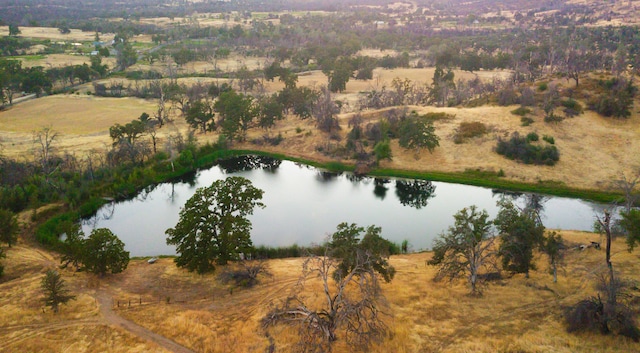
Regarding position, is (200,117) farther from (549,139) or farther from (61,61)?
(61,61)

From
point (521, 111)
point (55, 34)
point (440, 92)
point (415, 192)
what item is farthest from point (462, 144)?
point (55, 34)

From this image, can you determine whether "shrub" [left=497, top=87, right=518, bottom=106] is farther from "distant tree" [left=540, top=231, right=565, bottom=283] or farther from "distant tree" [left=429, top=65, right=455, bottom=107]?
"distant tree" [left=540, top=231, right=565, bottom=283]

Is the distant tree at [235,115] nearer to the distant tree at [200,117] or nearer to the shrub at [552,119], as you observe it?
the distant tree at [200,117]

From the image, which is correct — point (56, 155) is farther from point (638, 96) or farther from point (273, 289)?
point (638, 96)

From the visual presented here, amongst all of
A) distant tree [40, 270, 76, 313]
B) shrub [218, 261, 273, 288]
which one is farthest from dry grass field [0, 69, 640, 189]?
distant tree [40, 270, 76, 313]

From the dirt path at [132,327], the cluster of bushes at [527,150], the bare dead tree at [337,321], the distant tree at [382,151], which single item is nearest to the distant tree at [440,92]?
the cluster of bushes at [527,150]

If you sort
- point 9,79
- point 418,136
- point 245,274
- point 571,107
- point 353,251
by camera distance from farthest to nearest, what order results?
point 9,79, point 571,107, point 418,136, point 245,274, point 353,251
